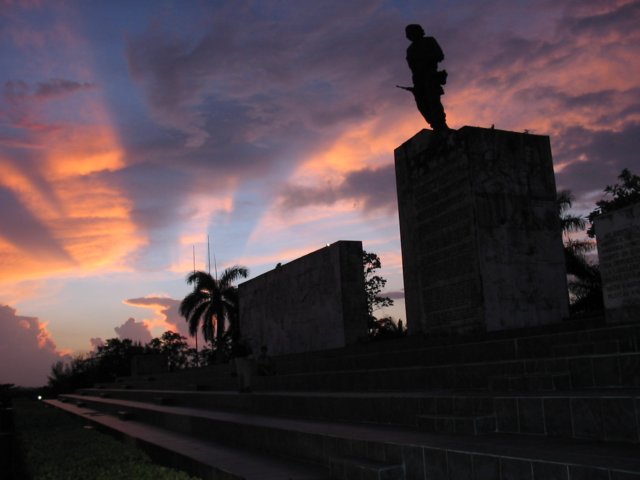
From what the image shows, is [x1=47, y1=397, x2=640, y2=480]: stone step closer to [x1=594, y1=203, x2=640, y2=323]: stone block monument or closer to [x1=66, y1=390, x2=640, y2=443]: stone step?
[x1=66, y1=390, x2=640, y2=443]: stone step

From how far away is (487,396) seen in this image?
4.69 meters

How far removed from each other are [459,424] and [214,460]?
2.73m

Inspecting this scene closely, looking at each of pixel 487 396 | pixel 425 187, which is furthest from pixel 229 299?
pixel 487 396

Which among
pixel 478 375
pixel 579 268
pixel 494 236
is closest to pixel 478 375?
pixel 478 375

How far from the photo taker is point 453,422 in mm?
4672

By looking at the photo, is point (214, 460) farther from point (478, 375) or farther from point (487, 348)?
point (487, 348)

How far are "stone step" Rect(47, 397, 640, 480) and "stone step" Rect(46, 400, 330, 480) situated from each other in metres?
0.16

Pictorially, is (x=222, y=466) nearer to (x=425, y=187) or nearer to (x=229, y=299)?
(x=425, y=187)

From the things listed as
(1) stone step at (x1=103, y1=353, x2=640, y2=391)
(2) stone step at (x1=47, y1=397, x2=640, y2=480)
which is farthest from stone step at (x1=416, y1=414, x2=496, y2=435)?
(1) stone step at (x1=103, y1=353, x2=640, y2=391)

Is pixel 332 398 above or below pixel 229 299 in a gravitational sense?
below

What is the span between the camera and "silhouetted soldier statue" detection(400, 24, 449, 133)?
447 inches

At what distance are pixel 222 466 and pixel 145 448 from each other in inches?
122

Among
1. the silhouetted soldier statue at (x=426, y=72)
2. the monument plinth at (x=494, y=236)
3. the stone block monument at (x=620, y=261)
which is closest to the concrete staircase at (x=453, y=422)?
the stone block monument at (x=620, y=261)

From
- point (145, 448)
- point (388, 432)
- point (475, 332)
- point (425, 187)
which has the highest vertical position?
point (425, 187)
